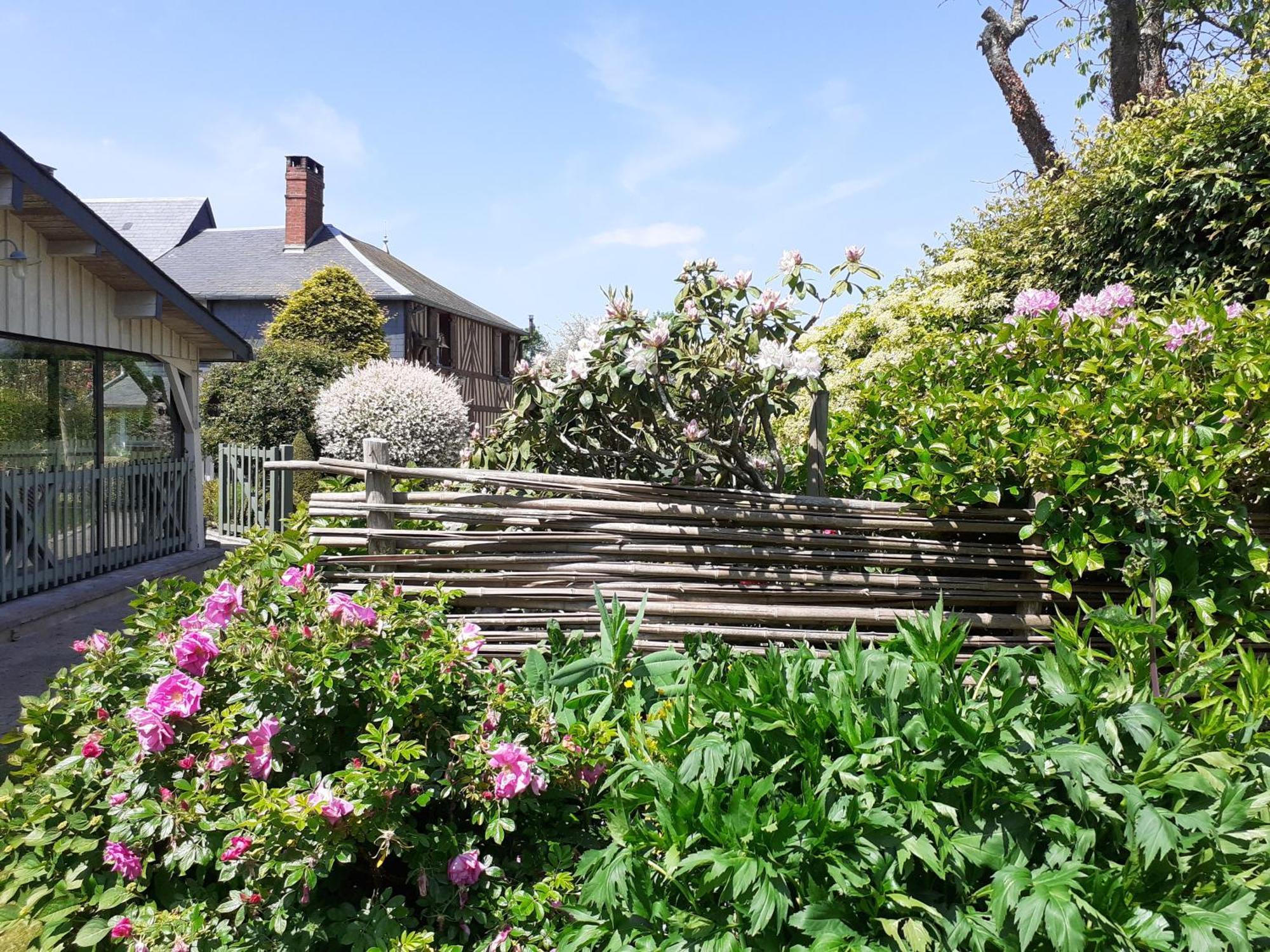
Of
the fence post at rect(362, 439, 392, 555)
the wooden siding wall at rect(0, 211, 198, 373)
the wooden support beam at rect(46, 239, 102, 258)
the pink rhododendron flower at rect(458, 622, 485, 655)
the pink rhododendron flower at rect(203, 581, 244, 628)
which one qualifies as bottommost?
the pink rhododendron flower at rect(458, 622, 485, 655)

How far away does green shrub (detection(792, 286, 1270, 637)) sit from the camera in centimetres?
348

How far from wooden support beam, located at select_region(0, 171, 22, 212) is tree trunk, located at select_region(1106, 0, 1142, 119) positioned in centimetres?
1314

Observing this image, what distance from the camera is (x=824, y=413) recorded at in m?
4.14

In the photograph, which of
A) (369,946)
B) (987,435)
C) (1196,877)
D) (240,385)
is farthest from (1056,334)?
(240,385)

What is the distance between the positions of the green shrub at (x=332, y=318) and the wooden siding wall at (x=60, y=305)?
12.1 m

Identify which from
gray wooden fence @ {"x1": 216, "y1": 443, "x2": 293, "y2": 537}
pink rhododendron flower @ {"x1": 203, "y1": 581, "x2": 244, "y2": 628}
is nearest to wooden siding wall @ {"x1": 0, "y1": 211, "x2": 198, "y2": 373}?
gray wooden fence @ {"x1": 216, "y1": 443, "x2": 293, "y2": 537}

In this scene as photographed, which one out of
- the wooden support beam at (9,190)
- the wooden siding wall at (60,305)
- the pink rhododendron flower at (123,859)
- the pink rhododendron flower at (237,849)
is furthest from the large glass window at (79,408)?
the pink rhododendron flower at (237,849)

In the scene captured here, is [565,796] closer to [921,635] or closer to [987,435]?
[921,635]

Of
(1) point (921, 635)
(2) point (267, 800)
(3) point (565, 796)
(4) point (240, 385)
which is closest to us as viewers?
(2) point (267, 800)

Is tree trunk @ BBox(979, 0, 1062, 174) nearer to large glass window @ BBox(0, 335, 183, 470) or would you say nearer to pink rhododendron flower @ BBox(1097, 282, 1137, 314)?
pink rhododendron flower @ BBox(1097, 282, 1137, 314)

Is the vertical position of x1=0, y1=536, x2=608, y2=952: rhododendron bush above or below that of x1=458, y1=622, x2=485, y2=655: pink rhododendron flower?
below

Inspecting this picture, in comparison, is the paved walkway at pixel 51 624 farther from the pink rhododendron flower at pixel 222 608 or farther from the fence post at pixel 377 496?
the pink rhododendron flower at pixel 222 608

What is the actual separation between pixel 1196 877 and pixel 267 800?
225cm

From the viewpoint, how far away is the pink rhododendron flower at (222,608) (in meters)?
2.67
